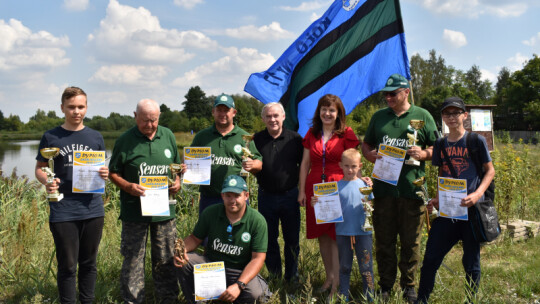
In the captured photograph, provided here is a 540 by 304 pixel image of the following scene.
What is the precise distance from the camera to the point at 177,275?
3973 mm

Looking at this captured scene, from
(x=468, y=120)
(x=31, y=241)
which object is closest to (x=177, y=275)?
(x=31, y=241)

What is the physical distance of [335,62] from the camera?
602 cm

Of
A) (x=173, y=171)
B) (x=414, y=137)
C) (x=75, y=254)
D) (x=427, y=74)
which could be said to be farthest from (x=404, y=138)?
(x=427, y=74)

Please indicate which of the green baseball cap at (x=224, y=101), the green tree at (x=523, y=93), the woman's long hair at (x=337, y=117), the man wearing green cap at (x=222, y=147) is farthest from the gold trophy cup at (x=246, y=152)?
the green tree at (x=523, y=93)

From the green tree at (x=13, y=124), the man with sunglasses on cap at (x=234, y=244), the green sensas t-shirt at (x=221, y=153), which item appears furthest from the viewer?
the green tree at (x=13, y=124)

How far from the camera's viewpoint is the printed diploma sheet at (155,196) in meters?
3.85

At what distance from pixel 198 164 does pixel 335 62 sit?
9.59ft

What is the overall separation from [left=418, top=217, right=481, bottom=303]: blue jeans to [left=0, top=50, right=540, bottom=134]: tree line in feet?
77.4

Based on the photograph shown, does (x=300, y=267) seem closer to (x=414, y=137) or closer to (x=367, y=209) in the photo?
(x=367, y=209)

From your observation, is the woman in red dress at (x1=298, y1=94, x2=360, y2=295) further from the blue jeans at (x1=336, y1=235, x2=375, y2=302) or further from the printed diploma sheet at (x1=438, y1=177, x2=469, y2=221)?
the printed diploma sheet at (x1=438, y1=177, x2=469, y2=221)

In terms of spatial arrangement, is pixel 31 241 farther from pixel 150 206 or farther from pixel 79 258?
pixel 150 206

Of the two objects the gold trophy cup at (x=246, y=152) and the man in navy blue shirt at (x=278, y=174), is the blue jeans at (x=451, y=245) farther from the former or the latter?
the gold trophy cup at (x=246, y=152)

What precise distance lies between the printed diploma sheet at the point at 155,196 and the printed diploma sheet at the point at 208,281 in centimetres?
68

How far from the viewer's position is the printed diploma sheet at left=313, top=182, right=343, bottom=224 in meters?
3.88
